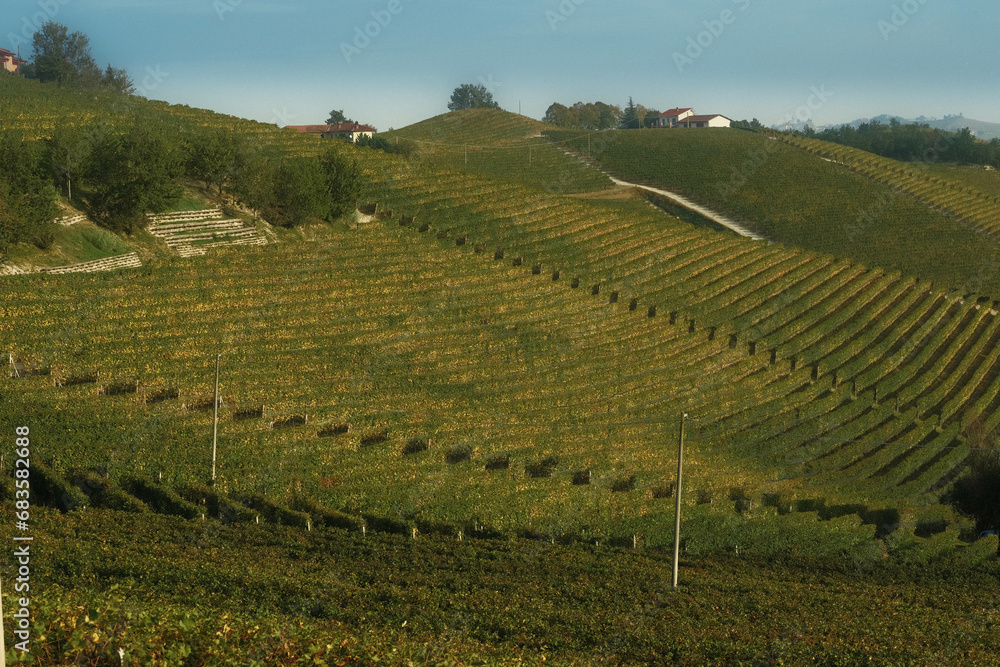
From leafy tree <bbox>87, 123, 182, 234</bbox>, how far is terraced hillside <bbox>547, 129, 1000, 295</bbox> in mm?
48443

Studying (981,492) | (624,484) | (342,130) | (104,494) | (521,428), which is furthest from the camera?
(342,130)

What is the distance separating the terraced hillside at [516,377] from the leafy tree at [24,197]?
2299 mm

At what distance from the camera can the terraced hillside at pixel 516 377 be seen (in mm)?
29438

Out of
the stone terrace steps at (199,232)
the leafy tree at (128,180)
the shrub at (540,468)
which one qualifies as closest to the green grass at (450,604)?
the shrub at (540,468)

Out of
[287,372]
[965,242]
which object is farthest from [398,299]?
[965,242]

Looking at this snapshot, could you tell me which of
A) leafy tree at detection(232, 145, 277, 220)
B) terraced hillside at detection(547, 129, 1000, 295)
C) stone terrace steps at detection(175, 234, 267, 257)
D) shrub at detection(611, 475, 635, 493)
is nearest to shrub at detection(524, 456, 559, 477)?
A: shrub at detection(611, 475, 635, 493)

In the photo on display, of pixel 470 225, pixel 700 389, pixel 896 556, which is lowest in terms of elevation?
pixel 896 556

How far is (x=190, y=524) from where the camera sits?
23.3 meters

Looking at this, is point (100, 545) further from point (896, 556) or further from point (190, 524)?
point (896, 556)

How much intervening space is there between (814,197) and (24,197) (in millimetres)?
66827

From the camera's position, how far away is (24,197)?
35500 millimetres

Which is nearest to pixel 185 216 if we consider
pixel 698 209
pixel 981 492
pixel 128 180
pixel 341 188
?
pixel 128 180

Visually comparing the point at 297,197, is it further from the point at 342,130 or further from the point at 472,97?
the point at 472,97

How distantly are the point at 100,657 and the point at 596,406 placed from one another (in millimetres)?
27484
